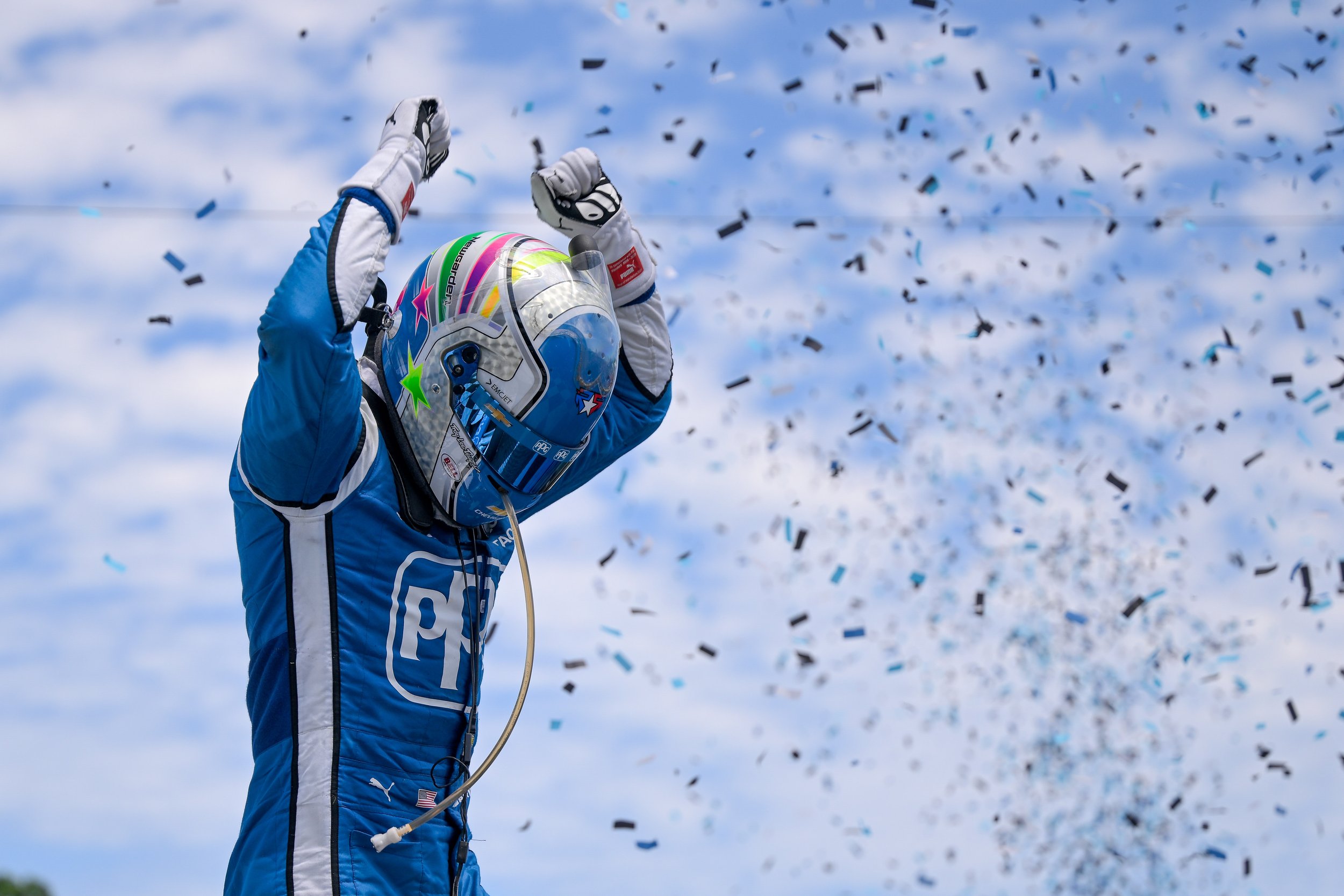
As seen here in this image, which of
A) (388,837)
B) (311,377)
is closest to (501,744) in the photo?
(388,837)

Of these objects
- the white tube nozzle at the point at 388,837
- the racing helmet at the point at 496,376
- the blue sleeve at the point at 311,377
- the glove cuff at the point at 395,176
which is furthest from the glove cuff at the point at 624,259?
the white tube nozzle at the point at 388,837

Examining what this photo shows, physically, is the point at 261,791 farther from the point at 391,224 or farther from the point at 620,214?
the point at 620,214

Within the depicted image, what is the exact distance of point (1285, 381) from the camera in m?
9.83

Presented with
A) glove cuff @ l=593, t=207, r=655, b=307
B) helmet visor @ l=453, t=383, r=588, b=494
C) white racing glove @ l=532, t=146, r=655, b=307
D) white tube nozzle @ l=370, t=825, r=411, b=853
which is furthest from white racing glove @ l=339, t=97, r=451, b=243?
white tube nozzle @ l=370, t=825, r=411, b=853

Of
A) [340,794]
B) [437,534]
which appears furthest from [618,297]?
[340,794]

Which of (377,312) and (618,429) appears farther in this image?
(618,429)

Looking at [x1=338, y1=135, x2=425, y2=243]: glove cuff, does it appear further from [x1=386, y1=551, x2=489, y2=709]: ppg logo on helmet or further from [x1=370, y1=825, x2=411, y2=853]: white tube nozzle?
[x1=370, y1=825, x2=411, y2=853]: white tube nozzle

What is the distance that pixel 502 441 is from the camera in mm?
3619

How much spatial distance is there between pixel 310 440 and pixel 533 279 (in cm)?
83

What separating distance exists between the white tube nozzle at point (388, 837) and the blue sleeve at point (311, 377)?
94cm

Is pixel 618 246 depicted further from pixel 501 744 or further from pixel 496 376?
pixel 501 744

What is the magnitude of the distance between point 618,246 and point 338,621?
1650 mm

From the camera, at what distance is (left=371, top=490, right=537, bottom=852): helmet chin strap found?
3.51 meters

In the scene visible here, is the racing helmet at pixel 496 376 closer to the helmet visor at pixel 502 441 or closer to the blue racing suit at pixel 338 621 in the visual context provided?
the helmet visor at pixel 502 441
